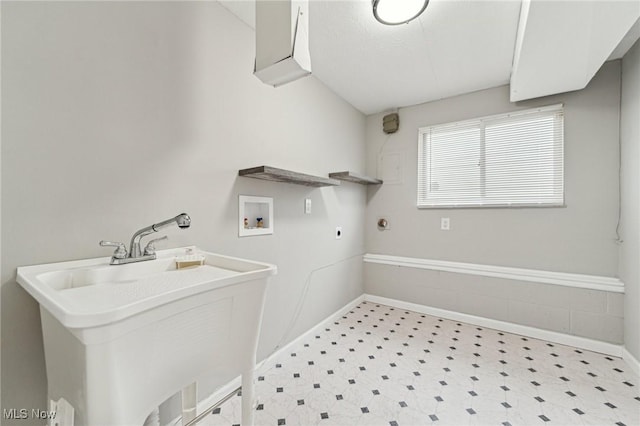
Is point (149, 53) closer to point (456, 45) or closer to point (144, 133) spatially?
point (144, 133)

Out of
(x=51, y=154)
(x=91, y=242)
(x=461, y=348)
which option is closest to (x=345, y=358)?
(x=461, y=348)

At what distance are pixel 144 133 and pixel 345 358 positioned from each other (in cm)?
198

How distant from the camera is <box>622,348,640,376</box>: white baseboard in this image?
1762 mm

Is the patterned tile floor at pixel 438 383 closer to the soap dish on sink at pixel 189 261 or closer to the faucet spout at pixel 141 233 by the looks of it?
the soap dish on sink at pixel 189 261

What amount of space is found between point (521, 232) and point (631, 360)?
111cm

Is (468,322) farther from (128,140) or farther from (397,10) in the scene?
(128,140)

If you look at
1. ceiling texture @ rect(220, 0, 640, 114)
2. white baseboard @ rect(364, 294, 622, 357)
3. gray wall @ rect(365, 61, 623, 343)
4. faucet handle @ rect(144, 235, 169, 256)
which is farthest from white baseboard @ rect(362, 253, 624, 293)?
faucet handle @ rect(144, 235, 169, 256)

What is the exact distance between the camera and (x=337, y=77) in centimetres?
237

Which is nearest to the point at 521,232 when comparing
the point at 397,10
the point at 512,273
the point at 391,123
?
the point at 512,273

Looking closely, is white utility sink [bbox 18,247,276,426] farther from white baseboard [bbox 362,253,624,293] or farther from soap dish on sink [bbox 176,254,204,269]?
white baseboard [bbox 362,253,624,293]

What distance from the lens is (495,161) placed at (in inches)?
99.0

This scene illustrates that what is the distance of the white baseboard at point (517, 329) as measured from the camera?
2.05m

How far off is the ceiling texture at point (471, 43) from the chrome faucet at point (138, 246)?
1.43 meters

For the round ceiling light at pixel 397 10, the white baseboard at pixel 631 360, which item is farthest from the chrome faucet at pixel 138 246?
the white baseboard at pixel 631 360
